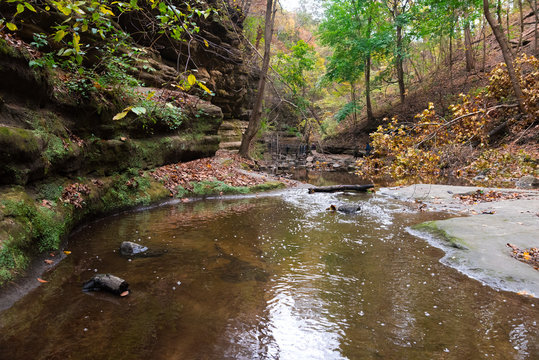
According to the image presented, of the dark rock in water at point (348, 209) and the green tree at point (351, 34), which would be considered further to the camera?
the green tree at point (351, 34)

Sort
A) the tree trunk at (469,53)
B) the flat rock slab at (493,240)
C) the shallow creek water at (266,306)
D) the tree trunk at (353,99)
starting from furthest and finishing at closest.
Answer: the tree trunk at (353,99) → the tree trunk at (469,53) → the flat rock slab at (493,240) → the shallow creek water at (266,306)

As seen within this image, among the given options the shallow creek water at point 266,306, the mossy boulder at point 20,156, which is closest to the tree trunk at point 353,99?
the shallow creek water at point 266,306

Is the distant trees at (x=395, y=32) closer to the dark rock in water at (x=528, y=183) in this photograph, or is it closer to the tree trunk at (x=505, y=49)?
the dark rock in water at (x=528, y=183)

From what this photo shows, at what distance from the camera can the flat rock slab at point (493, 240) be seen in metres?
3.99

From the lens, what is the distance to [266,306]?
3504mm

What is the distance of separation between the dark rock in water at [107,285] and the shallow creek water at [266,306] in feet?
0.34

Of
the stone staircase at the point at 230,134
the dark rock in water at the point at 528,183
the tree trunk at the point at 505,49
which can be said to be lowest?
the dark rock in water at the point at 528,183

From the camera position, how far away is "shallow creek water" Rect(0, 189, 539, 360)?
2.73 m

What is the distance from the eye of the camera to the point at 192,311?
10.8 feet

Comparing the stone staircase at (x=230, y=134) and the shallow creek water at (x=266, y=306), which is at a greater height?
the stone staircase at (x=230, y=134)

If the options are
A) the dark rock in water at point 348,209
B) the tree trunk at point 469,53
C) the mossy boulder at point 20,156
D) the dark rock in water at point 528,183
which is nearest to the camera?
the mossy boulder at point 20,156

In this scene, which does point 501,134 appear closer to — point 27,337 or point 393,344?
point 393,344

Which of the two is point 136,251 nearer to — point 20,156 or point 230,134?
point 20,156

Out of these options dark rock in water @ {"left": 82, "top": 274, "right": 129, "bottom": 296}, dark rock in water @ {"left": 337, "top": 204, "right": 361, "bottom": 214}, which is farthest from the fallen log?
dark rock in water @ {"left": 82, "top": 274, "right": 129, "bottom": 296}
